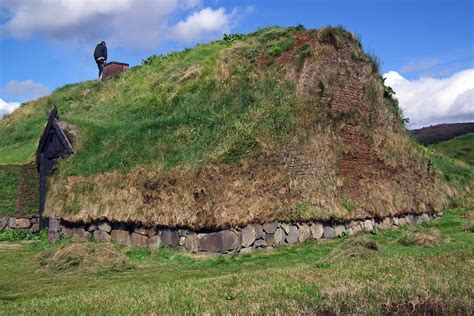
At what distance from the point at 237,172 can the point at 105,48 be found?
94.5 feet

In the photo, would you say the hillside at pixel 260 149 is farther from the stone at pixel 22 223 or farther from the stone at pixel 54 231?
the stone at pixel 22 223

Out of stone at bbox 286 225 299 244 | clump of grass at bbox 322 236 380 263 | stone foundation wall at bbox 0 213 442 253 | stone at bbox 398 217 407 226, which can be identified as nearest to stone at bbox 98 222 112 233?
stone foundation wall at bbox 0 213 442 253

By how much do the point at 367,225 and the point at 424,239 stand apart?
4588 millimetres

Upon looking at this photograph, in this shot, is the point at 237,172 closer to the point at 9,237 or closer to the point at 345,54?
the point at 345,54

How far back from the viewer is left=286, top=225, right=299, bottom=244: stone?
16219 mm

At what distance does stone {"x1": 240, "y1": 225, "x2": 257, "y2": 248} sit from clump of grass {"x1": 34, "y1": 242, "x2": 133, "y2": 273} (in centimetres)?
360

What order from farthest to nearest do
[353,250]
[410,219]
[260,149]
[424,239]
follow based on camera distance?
[410,219] → [260,149] → [424,239] → [353,250]

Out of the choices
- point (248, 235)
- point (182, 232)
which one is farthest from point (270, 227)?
point (182, 232)

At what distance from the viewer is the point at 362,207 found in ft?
61.4

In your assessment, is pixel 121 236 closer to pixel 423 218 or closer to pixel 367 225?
pixel 367 225

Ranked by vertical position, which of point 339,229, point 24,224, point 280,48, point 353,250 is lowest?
point 24,224

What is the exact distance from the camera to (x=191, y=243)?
51.2ft

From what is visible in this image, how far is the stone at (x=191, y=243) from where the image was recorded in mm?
15500

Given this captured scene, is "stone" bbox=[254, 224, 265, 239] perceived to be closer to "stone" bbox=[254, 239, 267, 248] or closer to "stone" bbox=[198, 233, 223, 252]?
"stone" bbox=[254, 239, 267, 248]
